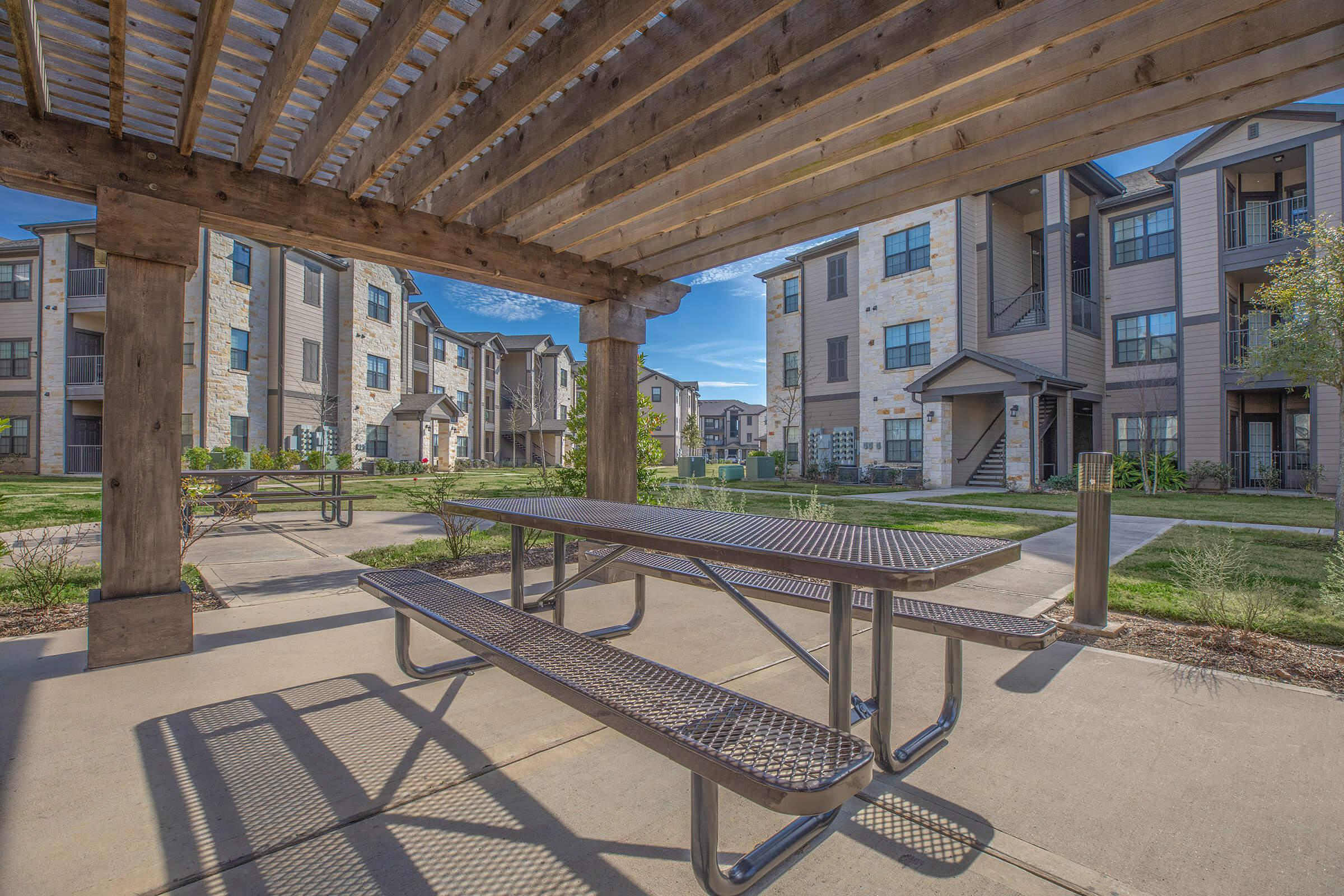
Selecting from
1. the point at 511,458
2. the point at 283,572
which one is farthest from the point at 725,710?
the point at 511,458

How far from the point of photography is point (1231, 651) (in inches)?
149

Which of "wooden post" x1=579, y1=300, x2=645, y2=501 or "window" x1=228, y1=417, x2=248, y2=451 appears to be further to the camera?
"window" x1=228, y1=417, x2=248, y2=451

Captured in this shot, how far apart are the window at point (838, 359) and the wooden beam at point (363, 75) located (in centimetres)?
2031

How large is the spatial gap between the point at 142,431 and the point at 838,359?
2121 cm

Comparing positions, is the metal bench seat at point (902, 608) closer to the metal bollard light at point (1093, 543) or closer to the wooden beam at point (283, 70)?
the metal bollard light at point (1093, 543)

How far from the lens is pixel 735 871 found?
168cm

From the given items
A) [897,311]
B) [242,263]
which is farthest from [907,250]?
[242,263]

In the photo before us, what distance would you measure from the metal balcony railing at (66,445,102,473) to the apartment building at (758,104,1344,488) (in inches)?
1039

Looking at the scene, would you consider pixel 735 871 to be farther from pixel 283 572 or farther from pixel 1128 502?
pixel 1128 502

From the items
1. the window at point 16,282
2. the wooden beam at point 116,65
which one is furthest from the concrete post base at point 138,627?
the window at point 16,282

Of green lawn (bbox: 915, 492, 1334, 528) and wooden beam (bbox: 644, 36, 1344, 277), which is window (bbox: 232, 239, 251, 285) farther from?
green lawn (bbox: 915, 492, 1334, 528)

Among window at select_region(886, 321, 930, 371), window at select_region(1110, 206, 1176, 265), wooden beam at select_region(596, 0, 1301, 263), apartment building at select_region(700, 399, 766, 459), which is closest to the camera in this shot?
wooden beam at select_region(596, 0, 1301, 263)

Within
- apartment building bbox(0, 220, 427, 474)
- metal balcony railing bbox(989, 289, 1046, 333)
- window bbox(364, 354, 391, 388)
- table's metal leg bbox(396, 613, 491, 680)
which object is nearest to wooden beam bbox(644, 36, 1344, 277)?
table's metal leg bbox(396, 613, 491, 680)

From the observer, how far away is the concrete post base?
11.5 ft
